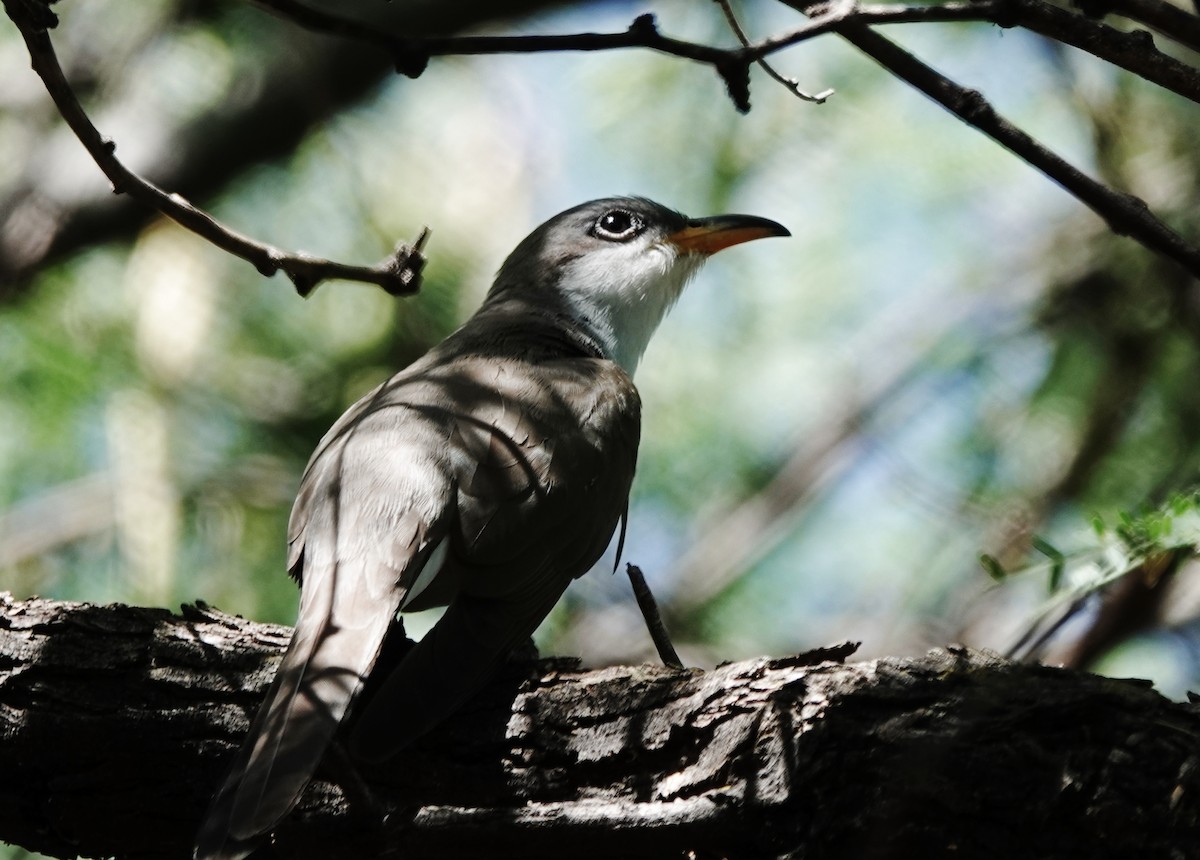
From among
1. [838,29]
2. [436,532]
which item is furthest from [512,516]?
[838,29]

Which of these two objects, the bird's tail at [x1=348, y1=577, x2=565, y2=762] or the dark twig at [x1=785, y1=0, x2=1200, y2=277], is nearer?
the dark twig at [x1=785, y1=0, x2=1200, y2=277]

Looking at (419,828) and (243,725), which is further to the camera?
(243,725)

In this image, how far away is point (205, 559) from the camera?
6.45 meters

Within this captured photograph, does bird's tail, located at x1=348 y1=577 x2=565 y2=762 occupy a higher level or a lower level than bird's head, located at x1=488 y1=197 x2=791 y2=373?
lower

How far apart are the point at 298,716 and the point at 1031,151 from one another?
84.2 inches

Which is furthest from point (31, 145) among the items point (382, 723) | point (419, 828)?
point (419, 828)

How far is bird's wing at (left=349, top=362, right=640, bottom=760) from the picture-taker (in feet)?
11.8

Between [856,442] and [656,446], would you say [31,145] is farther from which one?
[856,442]

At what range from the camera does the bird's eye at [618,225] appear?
661cm

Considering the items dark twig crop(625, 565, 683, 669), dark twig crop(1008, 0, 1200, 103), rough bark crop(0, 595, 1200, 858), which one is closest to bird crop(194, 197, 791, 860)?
rough bark crop(0, 595, 1200, 858)

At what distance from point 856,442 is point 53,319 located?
4184mm

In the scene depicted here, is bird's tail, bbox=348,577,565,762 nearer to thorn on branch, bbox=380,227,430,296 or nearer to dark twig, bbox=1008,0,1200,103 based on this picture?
thorn on branch, bbox=380,227,430,296

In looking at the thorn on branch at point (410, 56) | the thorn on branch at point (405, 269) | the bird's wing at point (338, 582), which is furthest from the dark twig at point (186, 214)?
the bird's wing at point (338, 582)

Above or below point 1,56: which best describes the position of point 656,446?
below
